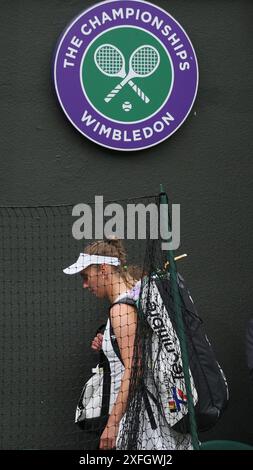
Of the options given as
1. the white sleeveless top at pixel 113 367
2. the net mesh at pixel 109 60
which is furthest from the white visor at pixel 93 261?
the net mesh at pixel 109 60

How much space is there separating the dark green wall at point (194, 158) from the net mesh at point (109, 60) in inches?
13.6

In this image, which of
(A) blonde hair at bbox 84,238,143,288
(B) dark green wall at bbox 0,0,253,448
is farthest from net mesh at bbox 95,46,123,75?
(A) blonde hair at bbox 84,238,143,288

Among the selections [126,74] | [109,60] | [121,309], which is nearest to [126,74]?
[126,74]

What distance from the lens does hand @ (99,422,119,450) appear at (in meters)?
4.79

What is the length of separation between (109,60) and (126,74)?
156 millimetres

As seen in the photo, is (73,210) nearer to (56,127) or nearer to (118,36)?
(56,127)

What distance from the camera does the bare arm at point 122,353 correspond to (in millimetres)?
4754

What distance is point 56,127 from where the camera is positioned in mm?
6086

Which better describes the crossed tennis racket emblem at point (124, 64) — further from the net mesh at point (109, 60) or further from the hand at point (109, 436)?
the hand at point (109, 436)

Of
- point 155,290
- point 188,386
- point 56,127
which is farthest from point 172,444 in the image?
point 56,127

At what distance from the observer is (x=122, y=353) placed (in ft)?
15.8

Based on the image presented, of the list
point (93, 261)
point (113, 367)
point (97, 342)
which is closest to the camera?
point (113, 367)

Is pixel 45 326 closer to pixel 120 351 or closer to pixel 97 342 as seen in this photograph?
pixel 97 342

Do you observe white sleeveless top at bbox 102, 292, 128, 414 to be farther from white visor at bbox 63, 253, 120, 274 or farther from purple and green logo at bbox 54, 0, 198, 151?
purple and green logo at bbox 54, 0, 198, 151
